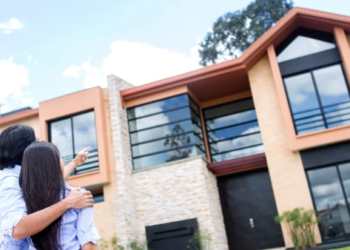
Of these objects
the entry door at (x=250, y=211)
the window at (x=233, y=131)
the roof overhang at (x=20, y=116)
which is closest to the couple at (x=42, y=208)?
the entry door at (x=250, y=211)

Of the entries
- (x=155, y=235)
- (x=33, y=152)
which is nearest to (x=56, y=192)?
(x=33, y=152)

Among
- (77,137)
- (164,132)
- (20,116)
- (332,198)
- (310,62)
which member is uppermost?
(20,116)

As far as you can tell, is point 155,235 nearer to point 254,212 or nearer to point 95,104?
point 254,212

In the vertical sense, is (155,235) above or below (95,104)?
below

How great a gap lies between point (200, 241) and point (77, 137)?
5466 millimetres

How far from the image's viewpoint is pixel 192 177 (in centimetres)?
1210

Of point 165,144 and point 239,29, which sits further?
point 239,29

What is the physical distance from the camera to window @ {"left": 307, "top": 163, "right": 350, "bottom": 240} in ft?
34.7

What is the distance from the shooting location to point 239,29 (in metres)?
31.5

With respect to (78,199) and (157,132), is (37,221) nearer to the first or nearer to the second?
(78,199)

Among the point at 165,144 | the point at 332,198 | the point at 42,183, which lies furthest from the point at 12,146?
the point at 165,144

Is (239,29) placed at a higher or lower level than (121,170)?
higher

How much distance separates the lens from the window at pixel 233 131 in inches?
534

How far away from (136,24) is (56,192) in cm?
1995
